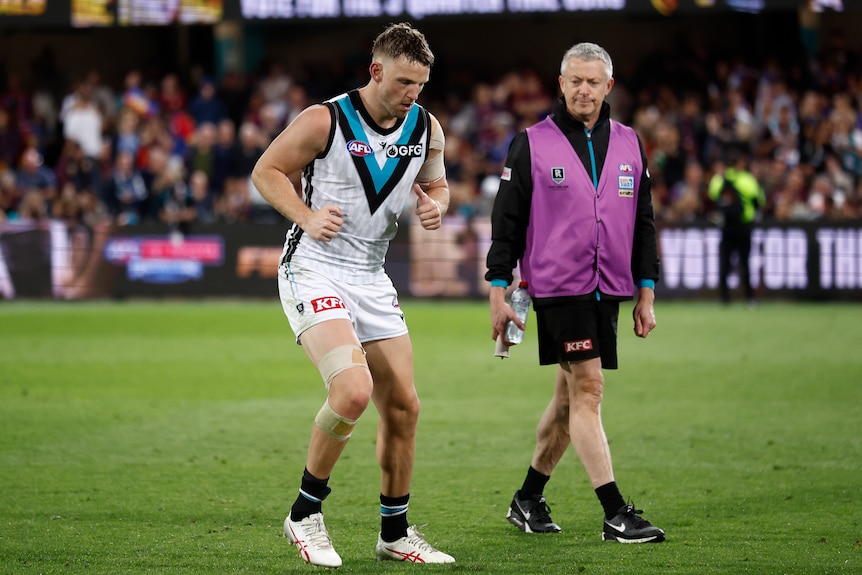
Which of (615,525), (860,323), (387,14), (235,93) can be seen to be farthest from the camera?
(235,93)

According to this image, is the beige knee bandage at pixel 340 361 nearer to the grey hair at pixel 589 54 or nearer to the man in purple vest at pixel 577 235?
the man in purple vest at pixel 577 235

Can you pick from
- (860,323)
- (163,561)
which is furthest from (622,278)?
(860,323)

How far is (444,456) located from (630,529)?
2551 millimetres

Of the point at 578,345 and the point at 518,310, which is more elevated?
the point at 518,310

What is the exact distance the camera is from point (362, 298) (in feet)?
18.7

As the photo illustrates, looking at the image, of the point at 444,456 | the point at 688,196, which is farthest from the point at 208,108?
the point at 444,456

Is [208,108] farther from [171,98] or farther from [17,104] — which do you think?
[17,104]

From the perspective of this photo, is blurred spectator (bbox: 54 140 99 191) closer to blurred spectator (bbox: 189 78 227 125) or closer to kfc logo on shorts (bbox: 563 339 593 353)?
blurred spectator (bbox: 189 78 227 125)

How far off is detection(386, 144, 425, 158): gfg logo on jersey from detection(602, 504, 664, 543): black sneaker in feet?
6.09

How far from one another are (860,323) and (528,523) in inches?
440

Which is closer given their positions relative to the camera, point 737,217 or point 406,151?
point 406,151

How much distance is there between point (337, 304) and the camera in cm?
559

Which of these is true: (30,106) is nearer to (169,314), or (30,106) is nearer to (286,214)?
(169,314)

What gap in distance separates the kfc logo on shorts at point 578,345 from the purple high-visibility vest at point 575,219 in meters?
0.23
